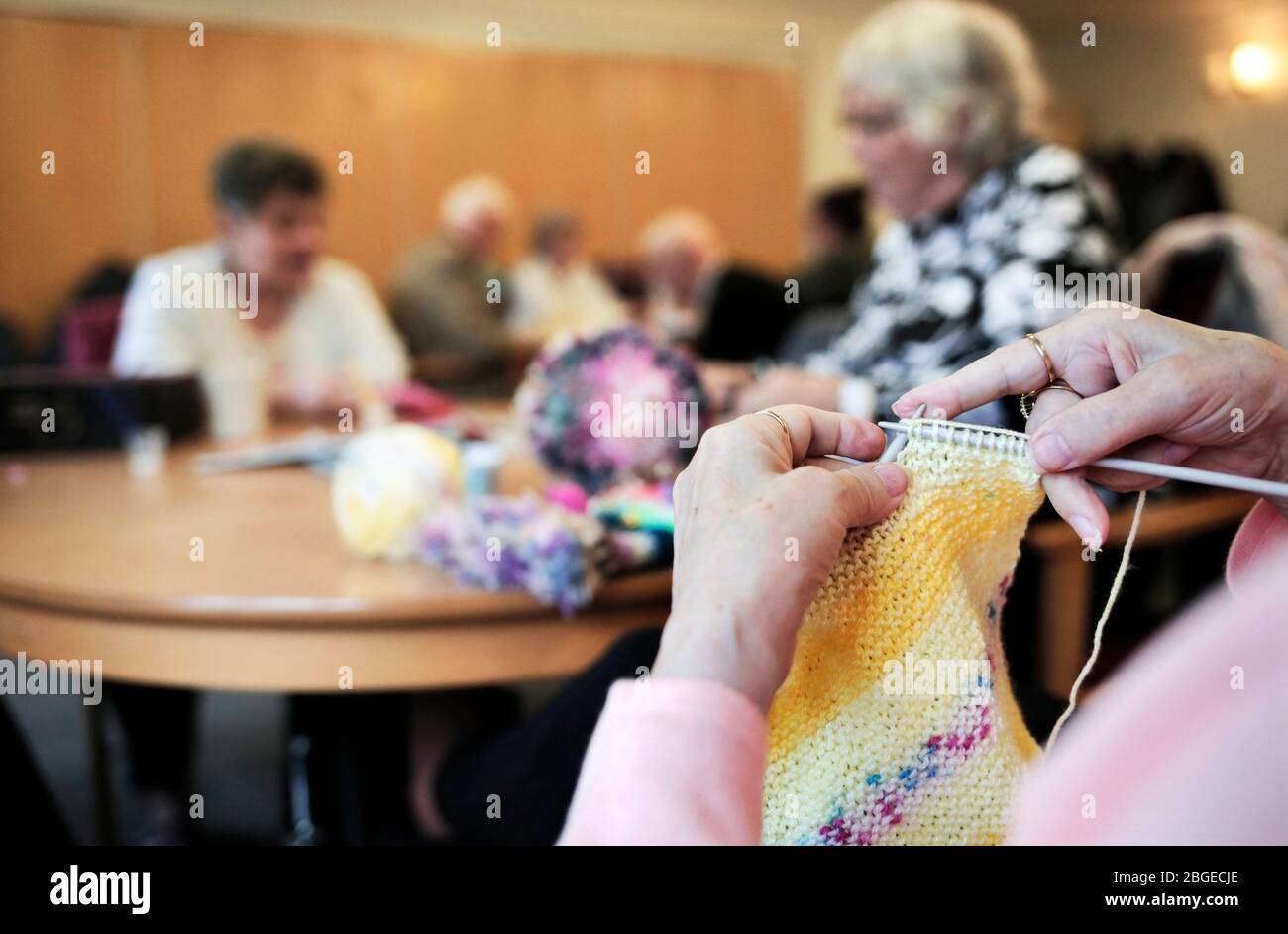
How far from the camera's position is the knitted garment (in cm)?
54

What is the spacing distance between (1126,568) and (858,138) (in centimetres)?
139

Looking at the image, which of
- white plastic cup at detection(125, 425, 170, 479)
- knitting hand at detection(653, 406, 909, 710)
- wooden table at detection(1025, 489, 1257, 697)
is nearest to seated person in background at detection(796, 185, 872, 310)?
wooden table at detection(1025, 489, 1257, 697)

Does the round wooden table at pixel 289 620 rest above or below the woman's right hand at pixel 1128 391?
below

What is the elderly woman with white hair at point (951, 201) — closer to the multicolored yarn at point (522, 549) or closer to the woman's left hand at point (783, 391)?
the woman's left hand at point (783, 391)

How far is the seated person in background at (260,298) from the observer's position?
202 cm

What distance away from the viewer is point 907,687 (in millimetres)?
546

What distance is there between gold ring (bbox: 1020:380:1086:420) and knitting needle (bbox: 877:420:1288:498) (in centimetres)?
4

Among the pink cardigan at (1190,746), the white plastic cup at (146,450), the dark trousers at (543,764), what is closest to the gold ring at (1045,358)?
the pink cardigan at (1190,746)

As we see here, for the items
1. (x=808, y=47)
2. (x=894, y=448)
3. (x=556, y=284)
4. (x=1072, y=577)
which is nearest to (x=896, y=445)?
(x=894, y=448)

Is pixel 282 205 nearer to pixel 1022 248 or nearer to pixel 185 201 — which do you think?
pixel 1022 248

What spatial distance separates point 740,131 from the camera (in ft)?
21.0

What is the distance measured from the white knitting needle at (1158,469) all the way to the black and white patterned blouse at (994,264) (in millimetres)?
655

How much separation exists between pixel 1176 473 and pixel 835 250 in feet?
10.7
